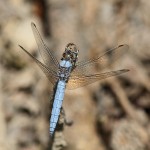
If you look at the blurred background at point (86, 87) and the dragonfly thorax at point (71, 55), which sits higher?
the blurred background at point (86, 87)

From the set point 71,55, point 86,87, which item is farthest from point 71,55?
point 86,87

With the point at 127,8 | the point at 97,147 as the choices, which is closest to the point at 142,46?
the point at 127,8

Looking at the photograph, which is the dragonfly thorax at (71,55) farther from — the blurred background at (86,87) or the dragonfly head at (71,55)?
the blurred background at (86,87)

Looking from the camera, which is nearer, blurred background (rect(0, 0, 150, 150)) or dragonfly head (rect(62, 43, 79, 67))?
dragonfly head (rect(62, 43, 79, 67))

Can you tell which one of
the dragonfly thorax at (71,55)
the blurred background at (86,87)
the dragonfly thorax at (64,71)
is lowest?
the dragonfly thorax at (64,71)

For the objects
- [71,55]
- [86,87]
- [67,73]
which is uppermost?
[86,87]

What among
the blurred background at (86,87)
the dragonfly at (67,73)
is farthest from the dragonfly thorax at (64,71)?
the blurred background at (86,87)

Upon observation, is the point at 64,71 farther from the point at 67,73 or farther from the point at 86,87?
the point at 86,87

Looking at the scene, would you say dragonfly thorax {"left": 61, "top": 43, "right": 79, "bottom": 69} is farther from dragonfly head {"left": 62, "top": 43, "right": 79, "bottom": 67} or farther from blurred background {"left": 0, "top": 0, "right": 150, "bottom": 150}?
blurred background {"left": 0, "top": 0, "right": 150, "bottom": 150}

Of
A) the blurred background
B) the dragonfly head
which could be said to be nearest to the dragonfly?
the dragonfly head
